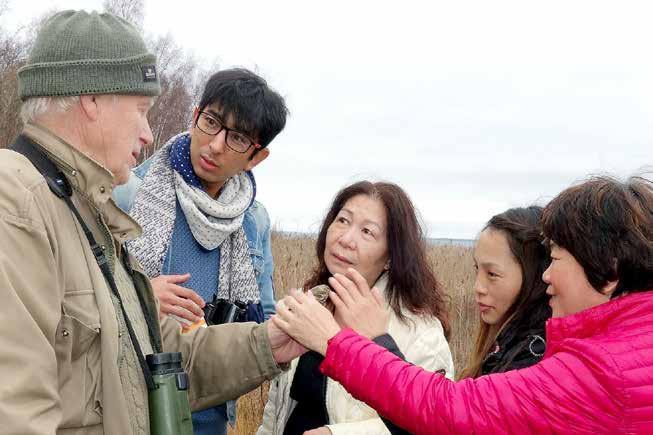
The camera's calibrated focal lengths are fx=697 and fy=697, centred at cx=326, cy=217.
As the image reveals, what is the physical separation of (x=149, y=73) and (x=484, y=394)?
127 centimetres

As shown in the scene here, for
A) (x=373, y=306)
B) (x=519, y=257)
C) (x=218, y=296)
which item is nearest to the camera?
(x=373, y=306)

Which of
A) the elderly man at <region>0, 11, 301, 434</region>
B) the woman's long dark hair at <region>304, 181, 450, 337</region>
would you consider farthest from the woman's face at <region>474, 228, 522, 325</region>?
the elderly man at <region>0, 11, 301, 434</region>

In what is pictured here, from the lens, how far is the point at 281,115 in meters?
3.15

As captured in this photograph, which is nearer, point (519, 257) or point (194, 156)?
point (519, 257)

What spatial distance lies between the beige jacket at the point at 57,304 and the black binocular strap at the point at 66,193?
0.06ft

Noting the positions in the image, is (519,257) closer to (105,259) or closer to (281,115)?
(281,115)

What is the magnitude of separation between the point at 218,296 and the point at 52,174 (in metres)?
1.40

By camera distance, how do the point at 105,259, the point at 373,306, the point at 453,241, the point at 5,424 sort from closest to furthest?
the point at 5,424
the point at 105,259
the point at 373,306
the point at 453,241

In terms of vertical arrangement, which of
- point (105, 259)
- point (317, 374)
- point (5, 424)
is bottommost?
point (317, 374)

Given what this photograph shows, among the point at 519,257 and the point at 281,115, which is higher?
the point at 281,115

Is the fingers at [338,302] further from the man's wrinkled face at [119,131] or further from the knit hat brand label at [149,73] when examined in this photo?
the knit hat brand label at [149,73]

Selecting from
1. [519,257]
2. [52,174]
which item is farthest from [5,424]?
[519,257]

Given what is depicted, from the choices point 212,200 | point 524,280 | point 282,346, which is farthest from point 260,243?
point 524,280

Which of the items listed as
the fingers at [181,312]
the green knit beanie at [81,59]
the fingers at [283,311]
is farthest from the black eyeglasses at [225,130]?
the green knit beanie at [81,59]
